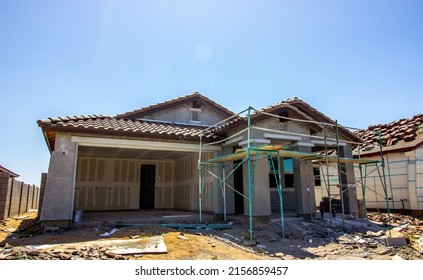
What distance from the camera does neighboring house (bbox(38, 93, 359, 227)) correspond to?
395 inches

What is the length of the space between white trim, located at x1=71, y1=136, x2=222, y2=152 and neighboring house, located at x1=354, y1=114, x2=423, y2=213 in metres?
7.17

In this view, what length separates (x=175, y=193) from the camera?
17438 mm

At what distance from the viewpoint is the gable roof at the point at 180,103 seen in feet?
46.5

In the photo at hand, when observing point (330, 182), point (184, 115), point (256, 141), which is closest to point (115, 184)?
point (184, 115)

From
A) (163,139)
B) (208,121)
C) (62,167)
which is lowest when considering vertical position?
(62,167)

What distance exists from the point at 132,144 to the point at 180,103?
4.78 m

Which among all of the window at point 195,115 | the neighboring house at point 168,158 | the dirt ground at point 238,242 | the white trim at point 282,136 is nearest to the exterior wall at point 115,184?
the neighboring house at point 168,158

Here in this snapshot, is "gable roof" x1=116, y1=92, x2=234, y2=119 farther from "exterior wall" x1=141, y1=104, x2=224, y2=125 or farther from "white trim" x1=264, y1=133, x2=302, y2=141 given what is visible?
"white trim" x1=264, y1=133, x2=302, y2=141

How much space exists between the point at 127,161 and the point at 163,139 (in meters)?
6.42

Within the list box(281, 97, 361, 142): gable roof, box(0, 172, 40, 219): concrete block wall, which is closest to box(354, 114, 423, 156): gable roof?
box(281, 97, 361, 142): gable roof

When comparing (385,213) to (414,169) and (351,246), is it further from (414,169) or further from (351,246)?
(351,246)

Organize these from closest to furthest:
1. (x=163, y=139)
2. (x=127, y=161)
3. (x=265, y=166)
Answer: (x=265, y=166) < (x=163, y=139) < (x=127, y=161)

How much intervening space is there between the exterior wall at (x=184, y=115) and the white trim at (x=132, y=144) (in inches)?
135
